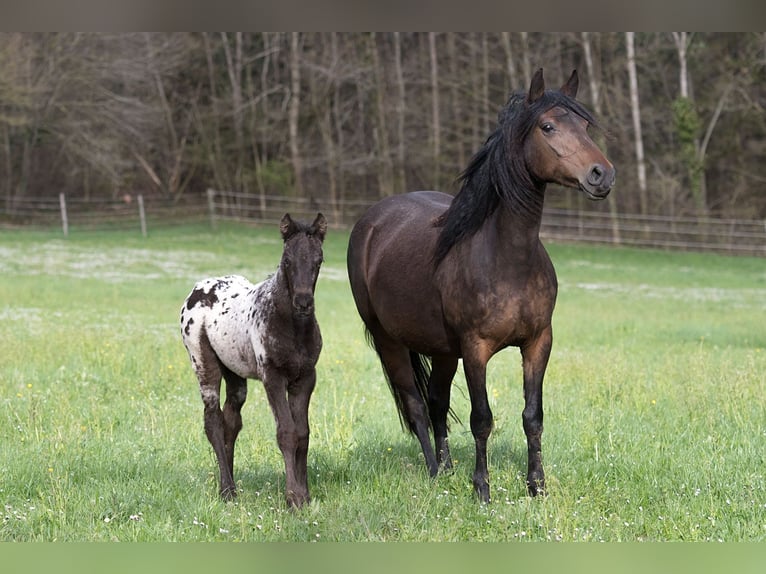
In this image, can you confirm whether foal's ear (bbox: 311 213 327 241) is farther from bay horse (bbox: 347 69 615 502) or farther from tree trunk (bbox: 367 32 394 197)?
tree trunk (bbox: 367 32 394 197)

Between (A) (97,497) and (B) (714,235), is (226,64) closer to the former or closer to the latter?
(B) (714,235)

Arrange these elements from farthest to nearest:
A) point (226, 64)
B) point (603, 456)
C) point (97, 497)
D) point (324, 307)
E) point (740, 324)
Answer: point (226, 64) < point (324, 307) < point (740, 324) < point (603, 456) < point (97, 497)

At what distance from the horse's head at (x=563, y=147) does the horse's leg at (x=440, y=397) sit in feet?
6.77

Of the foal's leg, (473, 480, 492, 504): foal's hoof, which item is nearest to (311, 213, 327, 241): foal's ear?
the foal's leg

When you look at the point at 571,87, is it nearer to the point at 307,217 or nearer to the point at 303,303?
the point at 303,303

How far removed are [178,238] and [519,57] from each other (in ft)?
46.5

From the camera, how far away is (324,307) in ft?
60.2

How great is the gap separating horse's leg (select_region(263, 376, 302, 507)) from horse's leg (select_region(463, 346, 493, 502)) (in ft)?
3.70

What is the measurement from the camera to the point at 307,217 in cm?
3216

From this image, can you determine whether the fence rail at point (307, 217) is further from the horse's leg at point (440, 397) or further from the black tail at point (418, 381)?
the horse's leg at point (440, 397)

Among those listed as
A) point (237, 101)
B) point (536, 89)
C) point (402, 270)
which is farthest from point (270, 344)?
point (237, 101)

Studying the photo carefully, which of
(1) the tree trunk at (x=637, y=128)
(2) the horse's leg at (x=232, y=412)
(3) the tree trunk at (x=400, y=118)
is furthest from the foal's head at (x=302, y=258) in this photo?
(3) the tree trunk at (x=400, y=118)

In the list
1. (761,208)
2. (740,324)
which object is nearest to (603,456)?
(740,324)

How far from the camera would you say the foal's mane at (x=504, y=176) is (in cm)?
523
